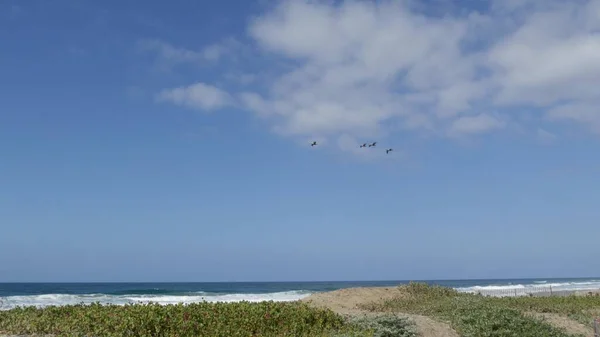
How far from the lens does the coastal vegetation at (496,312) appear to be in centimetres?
1573

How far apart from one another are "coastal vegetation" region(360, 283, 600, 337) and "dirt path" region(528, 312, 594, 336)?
0.18 metres

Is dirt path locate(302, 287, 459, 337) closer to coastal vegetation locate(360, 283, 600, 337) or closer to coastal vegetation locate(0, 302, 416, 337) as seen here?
coastal vegetation locate(360, 283, 600, 337)

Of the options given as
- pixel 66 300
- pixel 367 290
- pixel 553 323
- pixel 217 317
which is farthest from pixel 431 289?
pixel 66 300

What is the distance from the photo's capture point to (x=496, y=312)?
17312 mm

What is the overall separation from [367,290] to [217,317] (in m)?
16.5

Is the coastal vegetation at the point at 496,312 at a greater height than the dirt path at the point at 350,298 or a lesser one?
lesser

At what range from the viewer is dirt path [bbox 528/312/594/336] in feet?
57.5

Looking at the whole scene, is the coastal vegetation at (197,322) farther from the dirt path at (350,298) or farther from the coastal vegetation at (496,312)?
the dirt path at (350,298)

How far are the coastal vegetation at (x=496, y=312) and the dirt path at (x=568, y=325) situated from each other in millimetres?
184

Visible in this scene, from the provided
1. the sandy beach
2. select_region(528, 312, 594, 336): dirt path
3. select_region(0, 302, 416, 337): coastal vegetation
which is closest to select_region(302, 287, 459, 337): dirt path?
the sandy beach

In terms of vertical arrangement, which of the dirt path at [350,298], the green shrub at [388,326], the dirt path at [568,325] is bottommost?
the dirt path at [568,325]

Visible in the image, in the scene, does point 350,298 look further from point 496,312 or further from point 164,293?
point 164,293

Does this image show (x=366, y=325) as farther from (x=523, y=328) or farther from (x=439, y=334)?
(x=523, y=328)

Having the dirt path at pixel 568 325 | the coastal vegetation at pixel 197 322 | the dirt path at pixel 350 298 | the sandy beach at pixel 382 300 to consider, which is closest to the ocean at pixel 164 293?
the coastal vegetation at pixel 197 322
